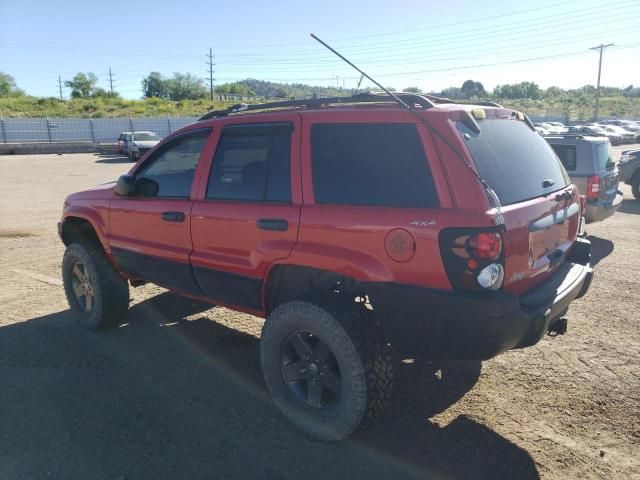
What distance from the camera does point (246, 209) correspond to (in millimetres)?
3271

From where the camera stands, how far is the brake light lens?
2.46m

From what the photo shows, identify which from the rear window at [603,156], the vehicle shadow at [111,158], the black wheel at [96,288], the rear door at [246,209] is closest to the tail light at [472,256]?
the rear door at [246,209]

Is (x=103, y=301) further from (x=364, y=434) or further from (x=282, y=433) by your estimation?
(x=364, y=434)

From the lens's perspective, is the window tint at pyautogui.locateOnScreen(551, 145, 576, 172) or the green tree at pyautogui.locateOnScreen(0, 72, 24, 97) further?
the green tree at pyautogui.locateOnScreen(0, 72, 24, 97)

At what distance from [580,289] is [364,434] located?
65.3 inches

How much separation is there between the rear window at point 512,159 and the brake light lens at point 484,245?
322 mm

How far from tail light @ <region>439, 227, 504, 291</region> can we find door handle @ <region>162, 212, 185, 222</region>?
201 cm

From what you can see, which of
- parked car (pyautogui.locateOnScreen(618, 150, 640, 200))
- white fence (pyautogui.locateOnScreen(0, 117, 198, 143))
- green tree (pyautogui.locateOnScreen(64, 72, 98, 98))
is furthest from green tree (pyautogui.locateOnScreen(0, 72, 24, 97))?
parked car (pyautogui.locateOnScreen(618, 150, 640, 200))

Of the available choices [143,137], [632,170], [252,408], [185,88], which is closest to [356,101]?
[252,408]

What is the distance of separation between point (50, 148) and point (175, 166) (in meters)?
34.6

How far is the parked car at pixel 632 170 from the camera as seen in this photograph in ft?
38.3

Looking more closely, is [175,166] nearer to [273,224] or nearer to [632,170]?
[273,224]

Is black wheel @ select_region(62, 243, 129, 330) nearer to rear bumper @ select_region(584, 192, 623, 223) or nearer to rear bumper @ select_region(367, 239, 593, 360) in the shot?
rear bumper @ select_region(367, 239, 593, 360)

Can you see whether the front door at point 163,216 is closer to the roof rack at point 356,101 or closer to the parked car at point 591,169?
the roof rack at point 356,101
